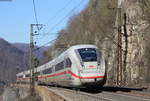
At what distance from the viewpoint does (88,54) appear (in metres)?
32.0

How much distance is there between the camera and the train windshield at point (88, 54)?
3166cm

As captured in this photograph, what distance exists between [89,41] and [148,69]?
3757 centimetres

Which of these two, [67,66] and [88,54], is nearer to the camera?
[88,54]

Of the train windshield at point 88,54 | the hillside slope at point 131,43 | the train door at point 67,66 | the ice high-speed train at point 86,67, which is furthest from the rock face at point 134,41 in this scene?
the train windshield at point 88,54

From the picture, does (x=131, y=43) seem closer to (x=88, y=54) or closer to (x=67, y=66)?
(x=67, y=66)

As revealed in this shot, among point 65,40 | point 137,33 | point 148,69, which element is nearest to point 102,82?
point 148,69

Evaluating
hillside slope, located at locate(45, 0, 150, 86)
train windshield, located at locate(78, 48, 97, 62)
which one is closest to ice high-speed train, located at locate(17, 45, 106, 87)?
train windshield, located at locate(78, 48, 97, 62)

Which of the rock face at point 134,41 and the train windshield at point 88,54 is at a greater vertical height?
the rock face at point 134,41

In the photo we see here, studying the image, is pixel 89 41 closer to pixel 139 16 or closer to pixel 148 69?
pixel 139 16

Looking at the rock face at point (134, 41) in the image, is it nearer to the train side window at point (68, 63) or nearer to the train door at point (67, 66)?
the train door at point (67, 66)

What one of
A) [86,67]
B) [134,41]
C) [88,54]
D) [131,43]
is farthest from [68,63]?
[131,43]

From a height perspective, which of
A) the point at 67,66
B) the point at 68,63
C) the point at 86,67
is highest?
the point at 68,63

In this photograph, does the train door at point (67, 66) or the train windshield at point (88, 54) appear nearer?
the train windshield at point (88, 54)

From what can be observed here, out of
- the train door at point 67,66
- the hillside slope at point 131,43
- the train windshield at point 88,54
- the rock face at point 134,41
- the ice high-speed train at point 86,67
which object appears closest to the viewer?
the ice high-speed train at point 86,67
